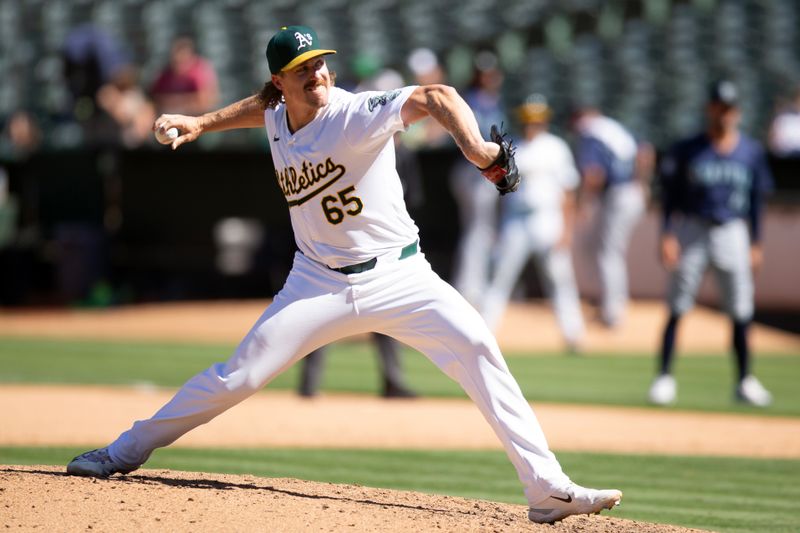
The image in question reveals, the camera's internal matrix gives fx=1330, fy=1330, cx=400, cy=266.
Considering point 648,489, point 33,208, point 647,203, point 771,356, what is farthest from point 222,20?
point 648,489

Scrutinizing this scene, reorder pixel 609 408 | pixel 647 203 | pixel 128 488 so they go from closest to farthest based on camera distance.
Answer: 1. pixel 128 488
2. pixel 609 408
3. pixel 647 203

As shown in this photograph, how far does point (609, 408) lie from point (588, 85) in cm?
1065

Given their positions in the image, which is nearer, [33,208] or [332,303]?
[332,303]

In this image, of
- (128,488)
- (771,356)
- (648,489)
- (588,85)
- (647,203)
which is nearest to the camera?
(128,488)

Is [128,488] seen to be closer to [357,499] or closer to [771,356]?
[357,499]

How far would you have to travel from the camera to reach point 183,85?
17.6 metres

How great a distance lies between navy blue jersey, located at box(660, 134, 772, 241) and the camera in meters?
10.3

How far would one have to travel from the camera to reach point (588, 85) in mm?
20312

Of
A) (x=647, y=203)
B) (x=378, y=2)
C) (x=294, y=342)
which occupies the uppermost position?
(x=378, y=2)

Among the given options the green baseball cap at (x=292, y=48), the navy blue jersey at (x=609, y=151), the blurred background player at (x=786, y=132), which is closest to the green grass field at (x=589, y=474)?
the green baseball cap at (x=292, y=48)

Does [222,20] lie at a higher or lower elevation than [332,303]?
higher

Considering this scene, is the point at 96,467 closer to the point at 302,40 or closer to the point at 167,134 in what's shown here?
the point at 167,134

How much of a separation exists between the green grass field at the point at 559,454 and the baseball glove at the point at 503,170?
6.82 feet

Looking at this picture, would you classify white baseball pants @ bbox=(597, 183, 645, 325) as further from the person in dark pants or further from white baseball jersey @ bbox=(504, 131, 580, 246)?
the person in dark pants
